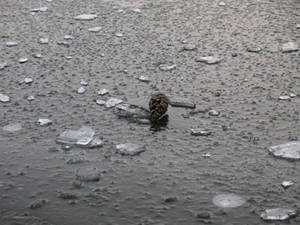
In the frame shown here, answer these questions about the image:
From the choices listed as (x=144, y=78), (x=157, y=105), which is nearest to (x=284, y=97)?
(x=157, y=105)

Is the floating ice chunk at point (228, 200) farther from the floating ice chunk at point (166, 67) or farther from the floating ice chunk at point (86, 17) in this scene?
the floating ice chunk at point (86, 17)

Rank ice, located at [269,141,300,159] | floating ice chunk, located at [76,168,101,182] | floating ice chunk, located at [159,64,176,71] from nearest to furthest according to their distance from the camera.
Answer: floating ice chunk, located at [76,168,101,182], ice, located at [269,141,300,159], floating ice chunk, located at [159,64,176,71]

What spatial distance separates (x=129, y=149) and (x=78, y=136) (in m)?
0.28

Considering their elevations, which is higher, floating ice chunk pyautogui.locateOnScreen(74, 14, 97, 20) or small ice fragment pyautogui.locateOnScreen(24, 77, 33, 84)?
floating ice chunk pyautogui.locateOnScreen(74, 14, 97, 20)

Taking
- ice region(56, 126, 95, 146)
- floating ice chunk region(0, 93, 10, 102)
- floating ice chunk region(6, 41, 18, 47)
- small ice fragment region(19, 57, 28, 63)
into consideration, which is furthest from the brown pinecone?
floating ice chunk region(6, 41, 18, 47)

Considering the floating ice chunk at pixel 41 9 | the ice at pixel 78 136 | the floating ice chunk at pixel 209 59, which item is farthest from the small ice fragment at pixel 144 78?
the floating ice chunk at pixel 41 9

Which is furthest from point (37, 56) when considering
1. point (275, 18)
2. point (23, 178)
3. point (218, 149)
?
point (275, 18)

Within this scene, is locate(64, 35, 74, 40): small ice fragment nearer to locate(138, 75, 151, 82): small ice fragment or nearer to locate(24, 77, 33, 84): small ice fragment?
locate(24, 77, 33, 84): small ice fragment

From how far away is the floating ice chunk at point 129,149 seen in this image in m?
2.13

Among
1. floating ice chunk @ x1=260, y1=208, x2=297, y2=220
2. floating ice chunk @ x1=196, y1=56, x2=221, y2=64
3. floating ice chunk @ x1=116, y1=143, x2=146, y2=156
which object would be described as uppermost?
floating ice chunk @ x1=196, y1=56, x2=221, y2=64

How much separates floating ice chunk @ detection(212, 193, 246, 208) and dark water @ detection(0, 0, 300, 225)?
3 cm

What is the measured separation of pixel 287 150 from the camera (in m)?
2.10

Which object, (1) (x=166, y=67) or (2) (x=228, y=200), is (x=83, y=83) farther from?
(2) (x=228, y=200)

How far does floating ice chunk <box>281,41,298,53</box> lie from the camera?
10.4ft
